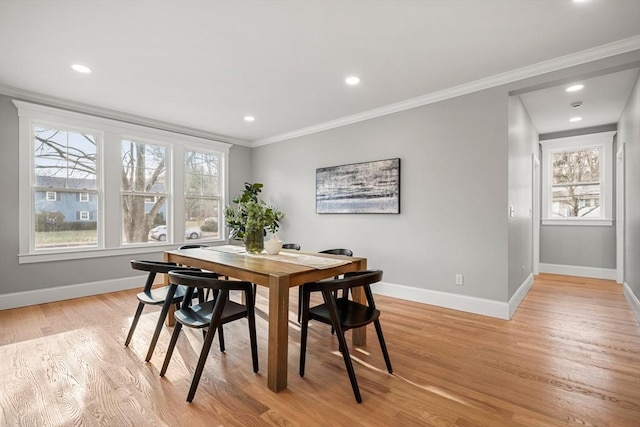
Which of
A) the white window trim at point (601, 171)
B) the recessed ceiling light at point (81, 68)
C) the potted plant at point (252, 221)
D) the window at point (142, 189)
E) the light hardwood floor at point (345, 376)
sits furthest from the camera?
the white window trim at point (601, 171)

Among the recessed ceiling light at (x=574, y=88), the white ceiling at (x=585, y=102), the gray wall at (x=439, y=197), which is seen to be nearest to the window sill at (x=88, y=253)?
the gray wall at (x=439, y=197)

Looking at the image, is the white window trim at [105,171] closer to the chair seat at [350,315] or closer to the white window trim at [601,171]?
the chair seat at [350,315]

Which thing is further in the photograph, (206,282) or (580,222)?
(580,222)

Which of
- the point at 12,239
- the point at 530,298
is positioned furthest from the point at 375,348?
the point at 12,239

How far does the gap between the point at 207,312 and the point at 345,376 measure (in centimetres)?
107

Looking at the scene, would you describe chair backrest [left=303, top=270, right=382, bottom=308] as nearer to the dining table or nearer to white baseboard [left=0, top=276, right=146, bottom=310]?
the dining table

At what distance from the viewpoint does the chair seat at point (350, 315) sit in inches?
79.0

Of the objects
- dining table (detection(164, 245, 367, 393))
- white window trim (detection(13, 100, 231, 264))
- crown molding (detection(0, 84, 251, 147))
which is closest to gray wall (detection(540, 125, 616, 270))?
dining table (detection(164, 245, 367, 393))

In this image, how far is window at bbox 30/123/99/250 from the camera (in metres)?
3.86

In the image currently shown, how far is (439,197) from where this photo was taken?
12.3 ft

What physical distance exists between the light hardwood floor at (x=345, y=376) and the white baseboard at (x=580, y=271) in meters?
2.38

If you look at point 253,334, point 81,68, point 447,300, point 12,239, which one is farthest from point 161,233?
point 447,300

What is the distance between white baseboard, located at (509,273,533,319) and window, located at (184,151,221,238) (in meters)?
4.74

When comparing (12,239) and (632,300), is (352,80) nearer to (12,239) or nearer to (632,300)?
(632,300)
